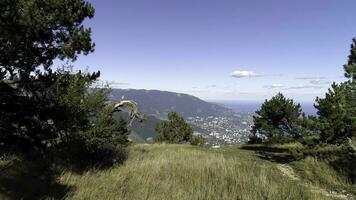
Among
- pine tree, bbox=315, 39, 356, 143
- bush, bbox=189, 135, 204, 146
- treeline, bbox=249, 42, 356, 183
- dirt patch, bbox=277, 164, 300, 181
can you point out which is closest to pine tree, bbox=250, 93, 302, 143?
bush, bbox=189, 135, 204, 146

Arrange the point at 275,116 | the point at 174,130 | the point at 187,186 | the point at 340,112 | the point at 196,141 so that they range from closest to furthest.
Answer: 1. the point at 187,186
2. the point at 340,112
3. the point at 275,116
4. the point at 174,130
5. the point at 196,141

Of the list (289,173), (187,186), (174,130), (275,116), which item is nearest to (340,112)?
(289,173)

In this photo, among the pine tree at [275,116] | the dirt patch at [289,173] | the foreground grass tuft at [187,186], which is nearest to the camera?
the foreground grass tuft at [187,186]

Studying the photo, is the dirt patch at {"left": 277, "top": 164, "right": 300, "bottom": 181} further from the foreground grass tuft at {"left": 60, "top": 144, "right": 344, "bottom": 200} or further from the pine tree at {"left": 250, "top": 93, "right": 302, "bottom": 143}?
the pine tree at {"left": 250, "top": 93, "right": 302, "bottom": 143}

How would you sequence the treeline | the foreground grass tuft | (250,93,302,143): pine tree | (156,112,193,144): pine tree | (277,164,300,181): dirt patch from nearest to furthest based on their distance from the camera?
the foreground grass tuft < (277,164,300,181): dirt patch < the treeline < (250,93,302,143): pine tree < (156,112,193,144): pine tree

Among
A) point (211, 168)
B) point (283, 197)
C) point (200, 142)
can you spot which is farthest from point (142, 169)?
point (200, 142)

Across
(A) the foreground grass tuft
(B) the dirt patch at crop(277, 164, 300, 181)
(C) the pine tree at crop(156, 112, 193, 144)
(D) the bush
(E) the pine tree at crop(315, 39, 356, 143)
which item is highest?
(E) the pine tree at crop(315, 39, 356, 143)

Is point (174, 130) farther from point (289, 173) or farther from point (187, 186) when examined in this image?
point (187, 186)

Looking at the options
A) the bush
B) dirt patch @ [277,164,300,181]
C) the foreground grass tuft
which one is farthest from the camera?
the bush

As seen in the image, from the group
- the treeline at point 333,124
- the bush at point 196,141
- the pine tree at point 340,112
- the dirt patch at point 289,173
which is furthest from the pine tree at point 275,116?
the dirt patch at point 289,173

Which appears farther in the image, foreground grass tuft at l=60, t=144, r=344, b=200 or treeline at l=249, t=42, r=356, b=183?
treeline at l=249, t=42, r=356, b=183

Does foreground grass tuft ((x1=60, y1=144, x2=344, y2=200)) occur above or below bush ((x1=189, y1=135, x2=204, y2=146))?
above

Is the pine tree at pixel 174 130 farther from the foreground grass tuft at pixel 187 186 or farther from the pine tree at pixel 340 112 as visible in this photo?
the foreground grass tuft at pixel 187 186

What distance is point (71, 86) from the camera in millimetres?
13984
